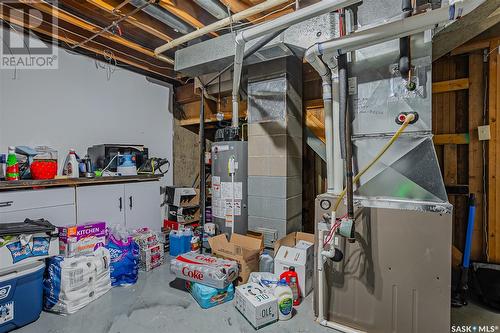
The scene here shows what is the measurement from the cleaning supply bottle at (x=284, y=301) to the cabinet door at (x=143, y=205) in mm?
2283

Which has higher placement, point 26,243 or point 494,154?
point 494,154

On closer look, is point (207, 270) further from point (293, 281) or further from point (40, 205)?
point (40, 205)

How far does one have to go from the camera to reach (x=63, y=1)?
230 centimetres

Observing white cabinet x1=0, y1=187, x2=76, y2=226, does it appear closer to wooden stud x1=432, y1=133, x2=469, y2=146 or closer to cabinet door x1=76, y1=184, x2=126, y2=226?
cabinet door x1=76, y1=184, x2=126, y2=226

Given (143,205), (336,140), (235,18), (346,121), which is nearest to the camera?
(346,121)

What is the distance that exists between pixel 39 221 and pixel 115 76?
87.1 inches

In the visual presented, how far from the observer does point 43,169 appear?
8.41 ft

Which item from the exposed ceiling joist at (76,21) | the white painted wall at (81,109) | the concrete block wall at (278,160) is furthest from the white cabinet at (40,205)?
the concrete block wall at (278,160)

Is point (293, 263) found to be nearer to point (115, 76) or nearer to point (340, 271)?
point (340, 271)

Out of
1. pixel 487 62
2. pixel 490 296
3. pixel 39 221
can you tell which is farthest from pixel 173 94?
pixel 490 296

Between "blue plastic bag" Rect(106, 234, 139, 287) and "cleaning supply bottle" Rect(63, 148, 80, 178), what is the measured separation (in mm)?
873

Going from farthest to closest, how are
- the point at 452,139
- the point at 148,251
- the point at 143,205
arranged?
the point at 143,205 < the point at 148,251 < the point at 452,139

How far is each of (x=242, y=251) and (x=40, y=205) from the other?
205cm

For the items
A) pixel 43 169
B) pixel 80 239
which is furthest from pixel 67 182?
pixel 80 239
